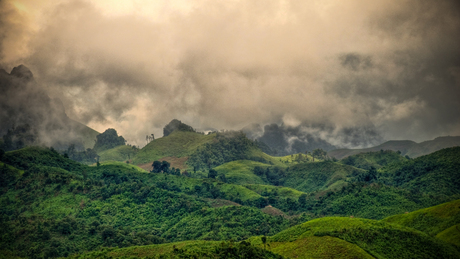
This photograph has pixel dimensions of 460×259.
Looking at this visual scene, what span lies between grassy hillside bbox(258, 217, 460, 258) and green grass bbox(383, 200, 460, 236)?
12.1 meters

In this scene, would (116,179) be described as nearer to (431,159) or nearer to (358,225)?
(358,225)

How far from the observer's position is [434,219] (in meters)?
71.7

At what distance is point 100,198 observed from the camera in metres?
106

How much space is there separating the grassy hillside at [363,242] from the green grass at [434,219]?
12147 millimetres

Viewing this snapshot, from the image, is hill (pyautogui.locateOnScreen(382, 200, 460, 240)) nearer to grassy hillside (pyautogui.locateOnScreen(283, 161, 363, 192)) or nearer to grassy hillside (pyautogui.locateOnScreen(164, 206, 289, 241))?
grassy hillside (pyautogui.locateOnScreen(164, 206, 289, 241))

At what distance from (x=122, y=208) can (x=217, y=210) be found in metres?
32.0

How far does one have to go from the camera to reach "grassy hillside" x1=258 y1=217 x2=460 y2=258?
53906mm

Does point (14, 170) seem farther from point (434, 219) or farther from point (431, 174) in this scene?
point (431, 174)

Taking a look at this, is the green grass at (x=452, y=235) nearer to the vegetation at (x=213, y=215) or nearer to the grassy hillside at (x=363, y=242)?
the vegetation at (x=213, y=215)

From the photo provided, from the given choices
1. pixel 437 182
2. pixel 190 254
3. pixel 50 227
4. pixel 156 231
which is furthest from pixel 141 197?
pixel 437 182

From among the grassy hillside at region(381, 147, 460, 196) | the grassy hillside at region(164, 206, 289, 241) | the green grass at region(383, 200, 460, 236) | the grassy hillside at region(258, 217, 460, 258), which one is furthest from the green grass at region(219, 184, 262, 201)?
the grassy hillside at region(258, 217, 460, 258)

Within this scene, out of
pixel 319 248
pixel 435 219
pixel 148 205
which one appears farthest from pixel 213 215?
pixel 435 219

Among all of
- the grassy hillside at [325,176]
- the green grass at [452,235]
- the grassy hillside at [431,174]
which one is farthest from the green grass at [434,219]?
the grassy hillside at [325,176]

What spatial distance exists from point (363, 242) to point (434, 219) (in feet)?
88.3
